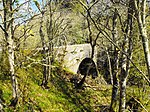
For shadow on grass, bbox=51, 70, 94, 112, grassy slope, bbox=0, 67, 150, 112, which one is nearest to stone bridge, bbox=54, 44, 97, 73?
grassy slope, bbox=0, 67, 150, 112

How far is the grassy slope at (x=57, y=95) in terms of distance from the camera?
11789 millimetres

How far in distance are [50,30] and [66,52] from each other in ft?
14.5

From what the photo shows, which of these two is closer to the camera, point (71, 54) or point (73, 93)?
point (73, 93)

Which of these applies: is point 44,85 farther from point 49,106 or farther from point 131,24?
point 131,24

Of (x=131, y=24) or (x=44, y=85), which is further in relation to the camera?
(x=44, y=85)

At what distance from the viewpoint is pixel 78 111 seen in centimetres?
1439

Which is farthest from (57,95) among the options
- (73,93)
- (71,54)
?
(71,54)

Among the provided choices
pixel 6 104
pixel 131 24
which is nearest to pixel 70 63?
pixel 6 104

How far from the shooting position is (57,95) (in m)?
15.0

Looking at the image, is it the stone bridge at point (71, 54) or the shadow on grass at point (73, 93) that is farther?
the stone bridge at point (71, 54)

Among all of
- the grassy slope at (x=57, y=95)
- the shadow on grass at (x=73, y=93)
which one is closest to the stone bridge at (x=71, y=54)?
the grassy slope at (x=57, y=95)

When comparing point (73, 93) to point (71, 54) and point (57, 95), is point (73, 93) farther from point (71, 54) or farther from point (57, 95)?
point (71, 54)

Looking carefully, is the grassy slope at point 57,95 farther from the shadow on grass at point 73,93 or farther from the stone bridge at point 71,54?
the stone bridge at point 71,54

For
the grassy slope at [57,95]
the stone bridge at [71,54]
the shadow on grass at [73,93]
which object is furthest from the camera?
the stone bridge at [71,54]
